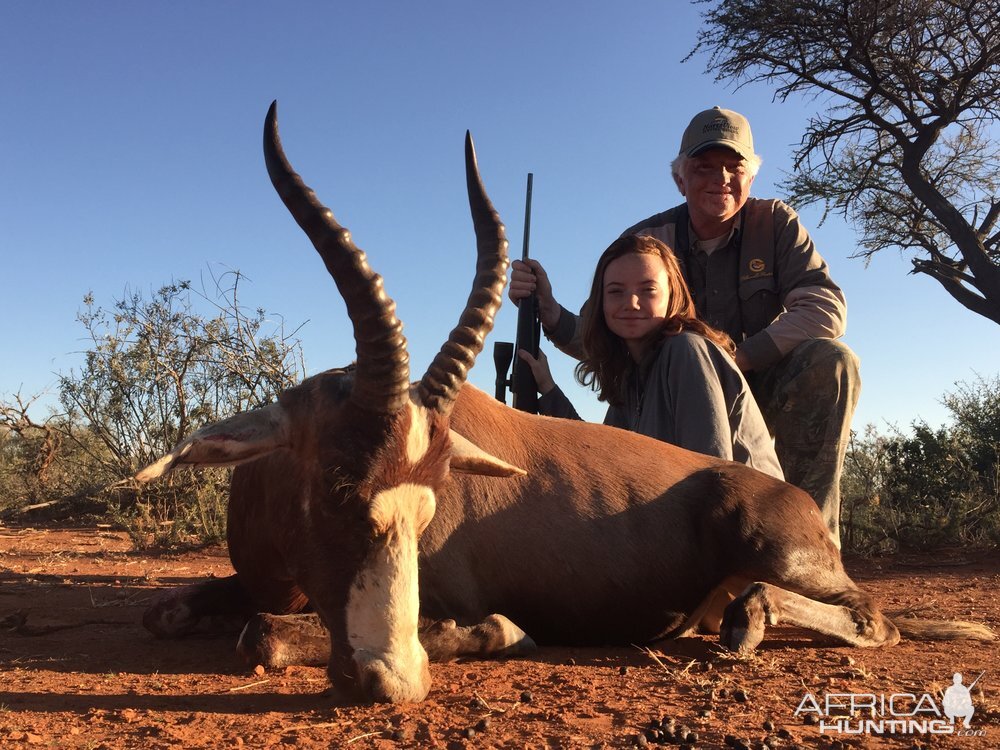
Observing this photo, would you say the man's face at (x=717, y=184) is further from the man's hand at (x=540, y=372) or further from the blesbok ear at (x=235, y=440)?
the blesbok ear at (x=235, y=440)

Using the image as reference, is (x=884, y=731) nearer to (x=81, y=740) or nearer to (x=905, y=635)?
(x=905, y=635)

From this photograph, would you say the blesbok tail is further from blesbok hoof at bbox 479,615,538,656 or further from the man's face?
the man's face

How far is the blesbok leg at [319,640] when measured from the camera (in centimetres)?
377

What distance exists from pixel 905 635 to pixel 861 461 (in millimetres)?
8607

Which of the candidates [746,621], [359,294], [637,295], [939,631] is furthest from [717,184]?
[359,294]

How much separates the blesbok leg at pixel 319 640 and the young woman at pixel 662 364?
1813mm

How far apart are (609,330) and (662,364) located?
75 centimetres

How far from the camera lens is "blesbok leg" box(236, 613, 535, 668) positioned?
3.77m

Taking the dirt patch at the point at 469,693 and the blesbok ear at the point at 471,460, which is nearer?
the dirt patch at the point at 469,693

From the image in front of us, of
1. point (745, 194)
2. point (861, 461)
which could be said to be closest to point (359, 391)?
point (745, 194)

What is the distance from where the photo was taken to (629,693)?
11.0 ft

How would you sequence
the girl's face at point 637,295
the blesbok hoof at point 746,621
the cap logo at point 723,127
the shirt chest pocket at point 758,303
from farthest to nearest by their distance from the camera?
1. the shirt chest pocket at point 758,303
2. the cap logo at point 723,127
3. the girl's face at point 637,295
4. the blesbok hoof at point 746,621

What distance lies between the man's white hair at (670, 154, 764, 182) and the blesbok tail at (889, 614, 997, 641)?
3.99 metres

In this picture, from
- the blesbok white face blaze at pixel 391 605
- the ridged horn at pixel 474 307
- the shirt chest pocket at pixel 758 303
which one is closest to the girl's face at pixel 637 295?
the shirt chest pocket at pixel 758 303
